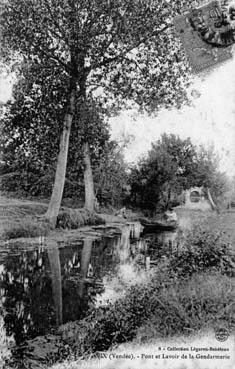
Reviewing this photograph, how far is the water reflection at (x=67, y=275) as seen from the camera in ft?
13.6

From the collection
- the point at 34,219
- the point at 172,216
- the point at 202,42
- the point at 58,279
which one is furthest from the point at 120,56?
the point at 58,279

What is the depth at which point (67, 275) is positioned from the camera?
15.5 feet

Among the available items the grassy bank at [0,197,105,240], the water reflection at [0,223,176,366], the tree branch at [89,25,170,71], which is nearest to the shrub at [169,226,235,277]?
the water reflection at [0,223,176,366]

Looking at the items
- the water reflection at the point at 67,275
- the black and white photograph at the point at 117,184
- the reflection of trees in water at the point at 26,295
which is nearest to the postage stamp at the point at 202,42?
the black and white photograph at the point at 117,184

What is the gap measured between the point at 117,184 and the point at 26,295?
65.5 inches

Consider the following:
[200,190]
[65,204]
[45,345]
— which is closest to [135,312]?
[45,345]

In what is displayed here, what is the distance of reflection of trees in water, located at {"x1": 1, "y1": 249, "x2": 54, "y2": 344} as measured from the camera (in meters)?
4.02

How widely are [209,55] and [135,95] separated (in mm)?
1170

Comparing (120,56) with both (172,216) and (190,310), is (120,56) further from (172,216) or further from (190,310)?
(190,310)

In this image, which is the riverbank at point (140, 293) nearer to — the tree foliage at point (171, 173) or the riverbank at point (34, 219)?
the riverbank at point (34, 219)

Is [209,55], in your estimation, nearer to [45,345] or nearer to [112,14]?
[112,14]

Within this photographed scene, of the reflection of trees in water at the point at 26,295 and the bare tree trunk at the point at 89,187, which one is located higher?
the bare tree trunk at the point at 89,187

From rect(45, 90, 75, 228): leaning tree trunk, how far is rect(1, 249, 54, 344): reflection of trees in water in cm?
67

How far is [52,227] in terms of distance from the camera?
556cm
